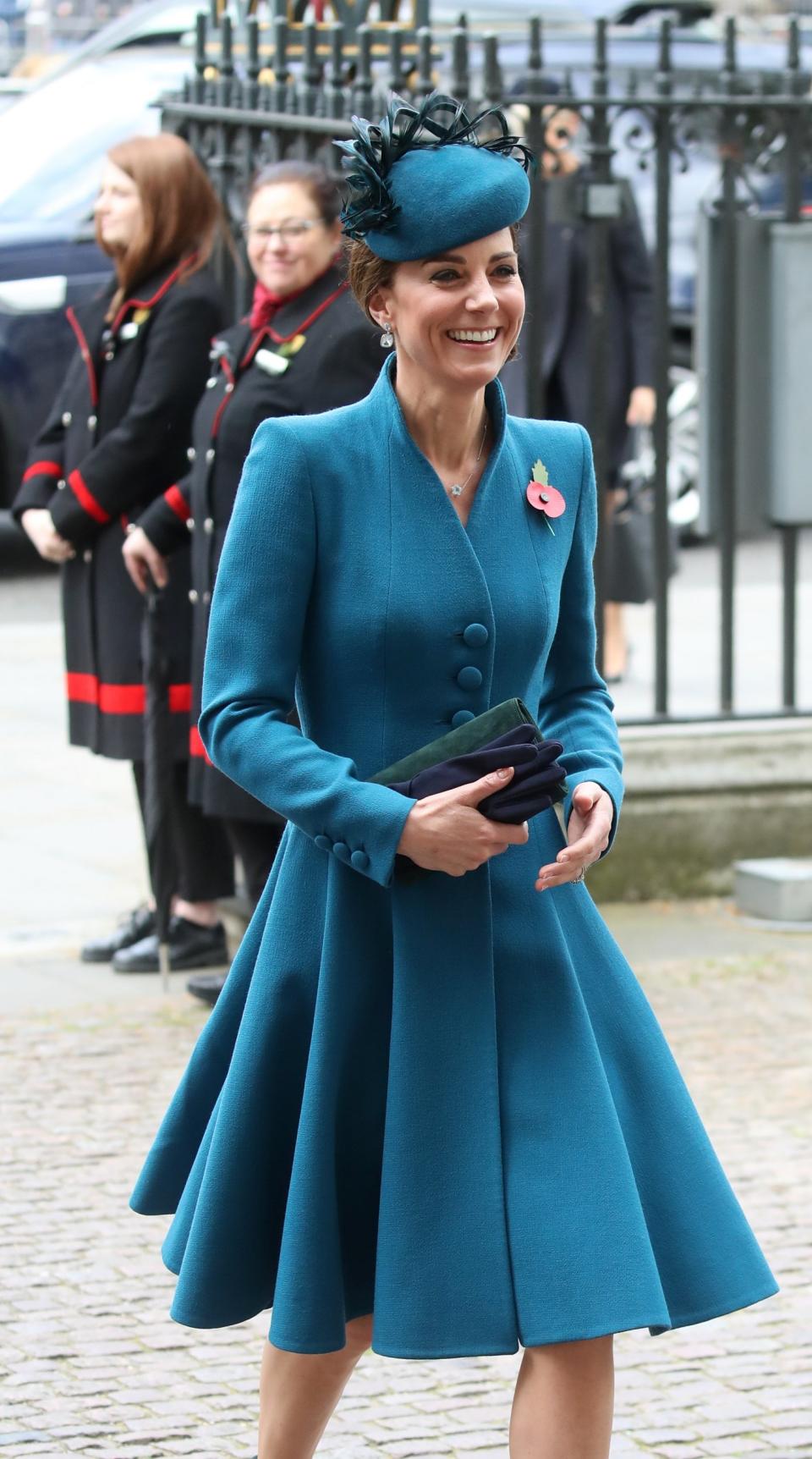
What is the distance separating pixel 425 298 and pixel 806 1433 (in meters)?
1.92

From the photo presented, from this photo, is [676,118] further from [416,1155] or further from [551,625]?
[416,1155]

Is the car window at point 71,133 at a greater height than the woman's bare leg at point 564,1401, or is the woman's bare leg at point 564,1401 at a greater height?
the car window at point 71,133

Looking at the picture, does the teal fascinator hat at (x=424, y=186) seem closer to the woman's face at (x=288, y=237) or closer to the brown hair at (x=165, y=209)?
the woman's face at (x=288, y=237)

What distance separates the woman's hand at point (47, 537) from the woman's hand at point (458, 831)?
3.77 metres

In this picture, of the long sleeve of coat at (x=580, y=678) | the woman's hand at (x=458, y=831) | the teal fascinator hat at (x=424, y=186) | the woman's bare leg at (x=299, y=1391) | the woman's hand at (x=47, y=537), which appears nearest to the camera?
the woman's hand at (x=458, y=831)

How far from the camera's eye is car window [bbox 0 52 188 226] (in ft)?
41.1

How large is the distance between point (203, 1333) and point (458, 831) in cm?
181

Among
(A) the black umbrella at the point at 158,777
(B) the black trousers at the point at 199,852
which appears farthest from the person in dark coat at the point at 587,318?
(A) the black umbrella at the point at 158,777

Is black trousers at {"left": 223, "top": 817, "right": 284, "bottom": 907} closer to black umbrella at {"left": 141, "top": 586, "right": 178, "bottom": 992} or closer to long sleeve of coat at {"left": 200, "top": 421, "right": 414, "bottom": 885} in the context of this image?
black umbrella at {"left": 141, "top": 586, "right": 178, "bottom": 992}

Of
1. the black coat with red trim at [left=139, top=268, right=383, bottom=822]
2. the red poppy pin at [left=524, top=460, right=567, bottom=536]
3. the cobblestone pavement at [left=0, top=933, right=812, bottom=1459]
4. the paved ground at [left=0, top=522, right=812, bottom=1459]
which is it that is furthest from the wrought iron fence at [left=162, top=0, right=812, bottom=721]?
the red poppy pin at [left=524, top=460, right=567, bottom=536]

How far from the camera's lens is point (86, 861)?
7832 mm

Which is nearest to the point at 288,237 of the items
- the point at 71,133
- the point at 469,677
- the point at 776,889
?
the point at 776,889

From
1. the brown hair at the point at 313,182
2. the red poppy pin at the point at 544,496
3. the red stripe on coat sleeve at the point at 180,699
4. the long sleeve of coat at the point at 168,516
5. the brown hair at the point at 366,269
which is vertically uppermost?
the brown hair at the point at 366,269

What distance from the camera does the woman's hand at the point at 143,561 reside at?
627 centimetres
